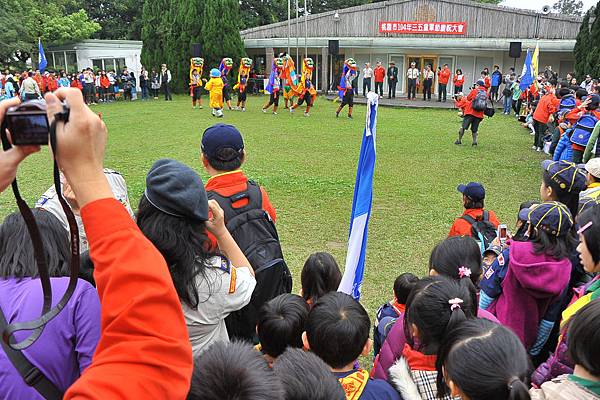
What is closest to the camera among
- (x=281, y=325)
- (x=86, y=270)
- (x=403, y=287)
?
(x=86, y=270)

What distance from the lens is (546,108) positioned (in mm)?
10461

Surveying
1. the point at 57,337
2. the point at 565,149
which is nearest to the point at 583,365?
the point at 57,337

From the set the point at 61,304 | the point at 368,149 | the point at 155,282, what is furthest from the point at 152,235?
the point at 368,149

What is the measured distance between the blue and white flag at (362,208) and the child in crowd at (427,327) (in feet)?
3.29

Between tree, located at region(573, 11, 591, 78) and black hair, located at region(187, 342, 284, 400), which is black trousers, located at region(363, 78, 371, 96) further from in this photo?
black hair, located at region(187, 342, 284, 400)

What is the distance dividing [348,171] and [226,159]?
6194 millimetres

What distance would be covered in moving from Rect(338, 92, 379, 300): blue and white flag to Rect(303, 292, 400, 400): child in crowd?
1089mm

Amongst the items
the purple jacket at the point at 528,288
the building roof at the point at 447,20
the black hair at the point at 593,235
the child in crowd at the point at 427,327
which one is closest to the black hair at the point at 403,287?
the purple jacket at the point at 528,288

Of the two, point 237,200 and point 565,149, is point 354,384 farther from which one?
point 565,149

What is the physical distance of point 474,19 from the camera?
21672mm

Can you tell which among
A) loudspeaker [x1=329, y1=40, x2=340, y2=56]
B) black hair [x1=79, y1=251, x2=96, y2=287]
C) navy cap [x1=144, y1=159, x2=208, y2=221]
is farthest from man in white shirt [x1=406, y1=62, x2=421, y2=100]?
black hair [x1=79, y1=251, x2=96, y2=287]

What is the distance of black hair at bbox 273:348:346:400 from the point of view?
4.54ft

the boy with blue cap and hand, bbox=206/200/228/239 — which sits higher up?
hand, bbox=206/200/228/239

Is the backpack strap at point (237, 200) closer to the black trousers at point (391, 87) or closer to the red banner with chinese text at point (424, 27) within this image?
the black trousers at point (391, 87)
